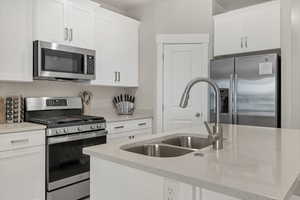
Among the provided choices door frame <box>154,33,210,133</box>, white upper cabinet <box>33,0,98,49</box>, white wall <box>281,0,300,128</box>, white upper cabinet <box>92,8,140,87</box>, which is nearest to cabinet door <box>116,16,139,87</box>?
white upper cabinet <box>92,8,140,87</box>

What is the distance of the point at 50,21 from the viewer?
8.70 ft

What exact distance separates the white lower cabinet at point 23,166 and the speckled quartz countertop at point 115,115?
3.13 feet

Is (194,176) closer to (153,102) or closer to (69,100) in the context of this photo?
(69,100)

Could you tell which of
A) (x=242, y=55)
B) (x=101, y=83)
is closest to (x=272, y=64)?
(x=242, y=55)

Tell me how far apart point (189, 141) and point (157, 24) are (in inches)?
101

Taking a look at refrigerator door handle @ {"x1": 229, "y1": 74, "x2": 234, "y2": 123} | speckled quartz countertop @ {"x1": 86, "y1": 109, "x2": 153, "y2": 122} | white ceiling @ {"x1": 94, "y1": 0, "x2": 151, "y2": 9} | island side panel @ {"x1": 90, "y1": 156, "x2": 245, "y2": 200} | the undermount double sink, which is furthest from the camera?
white ceiling @ {"x1": 94, "y1": 0, "x2": 151, "y2": 9}

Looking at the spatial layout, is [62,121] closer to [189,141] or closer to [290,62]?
[189,141]

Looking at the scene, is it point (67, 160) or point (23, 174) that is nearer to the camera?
point (23, 174)

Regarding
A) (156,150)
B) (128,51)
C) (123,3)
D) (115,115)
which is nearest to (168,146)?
(156,150)

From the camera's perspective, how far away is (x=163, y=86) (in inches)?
141

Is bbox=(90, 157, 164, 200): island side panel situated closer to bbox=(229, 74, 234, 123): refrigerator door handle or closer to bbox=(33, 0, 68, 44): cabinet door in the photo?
bbox=(33, 0, 68, 44): cabinet door

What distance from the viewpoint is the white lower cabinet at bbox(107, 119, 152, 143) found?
3033mm

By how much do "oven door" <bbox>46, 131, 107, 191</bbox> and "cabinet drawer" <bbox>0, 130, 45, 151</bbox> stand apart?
98 mm

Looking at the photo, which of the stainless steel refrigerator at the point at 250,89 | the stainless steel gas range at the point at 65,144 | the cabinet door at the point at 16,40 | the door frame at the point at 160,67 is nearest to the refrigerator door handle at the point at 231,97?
the stainless steel refrigerator at the point at 250,89
